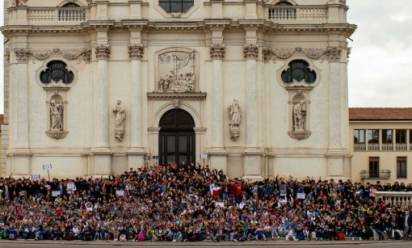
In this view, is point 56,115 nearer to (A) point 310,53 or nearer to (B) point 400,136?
(A) point 310,53

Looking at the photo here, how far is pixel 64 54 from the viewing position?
7200 cm

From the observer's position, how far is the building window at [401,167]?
90.4 meters

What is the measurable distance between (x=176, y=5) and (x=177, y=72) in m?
4.29

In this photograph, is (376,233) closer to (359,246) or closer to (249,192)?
(359,246)

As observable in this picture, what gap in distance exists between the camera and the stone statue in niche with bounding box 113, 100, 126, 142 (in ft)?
232

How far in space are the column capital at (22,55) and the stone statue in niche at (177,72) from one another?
323 inches

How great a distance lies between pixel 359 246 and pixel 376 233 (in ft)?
13.3

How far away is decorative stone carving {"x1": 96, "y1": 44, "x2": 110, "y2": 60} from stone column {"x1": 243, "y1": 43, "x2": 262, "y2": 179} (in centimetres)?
834

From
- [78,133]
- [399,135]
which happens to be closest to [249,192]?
[78,133]

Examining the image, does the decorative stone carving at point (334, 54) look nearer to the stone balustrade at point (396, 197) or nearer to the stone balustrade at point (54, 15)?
the stone balustrade at point (396, 197)

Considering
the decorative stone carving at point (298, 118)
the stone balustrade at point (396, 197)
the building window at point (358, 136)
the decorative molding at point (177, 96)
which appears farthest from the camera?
the building window at point (358, 136)

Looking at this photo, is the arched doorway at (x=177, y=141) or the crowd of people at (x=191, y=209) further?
the arched doorway at (x=177, y=141)

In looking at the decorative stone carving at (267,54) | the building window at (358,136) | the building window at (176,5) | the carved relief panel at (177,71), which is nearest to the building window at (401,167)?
the building window at (358,136)

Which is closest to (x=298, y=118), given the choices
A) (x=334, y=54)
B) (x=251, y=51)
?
(x=334, y=54)
